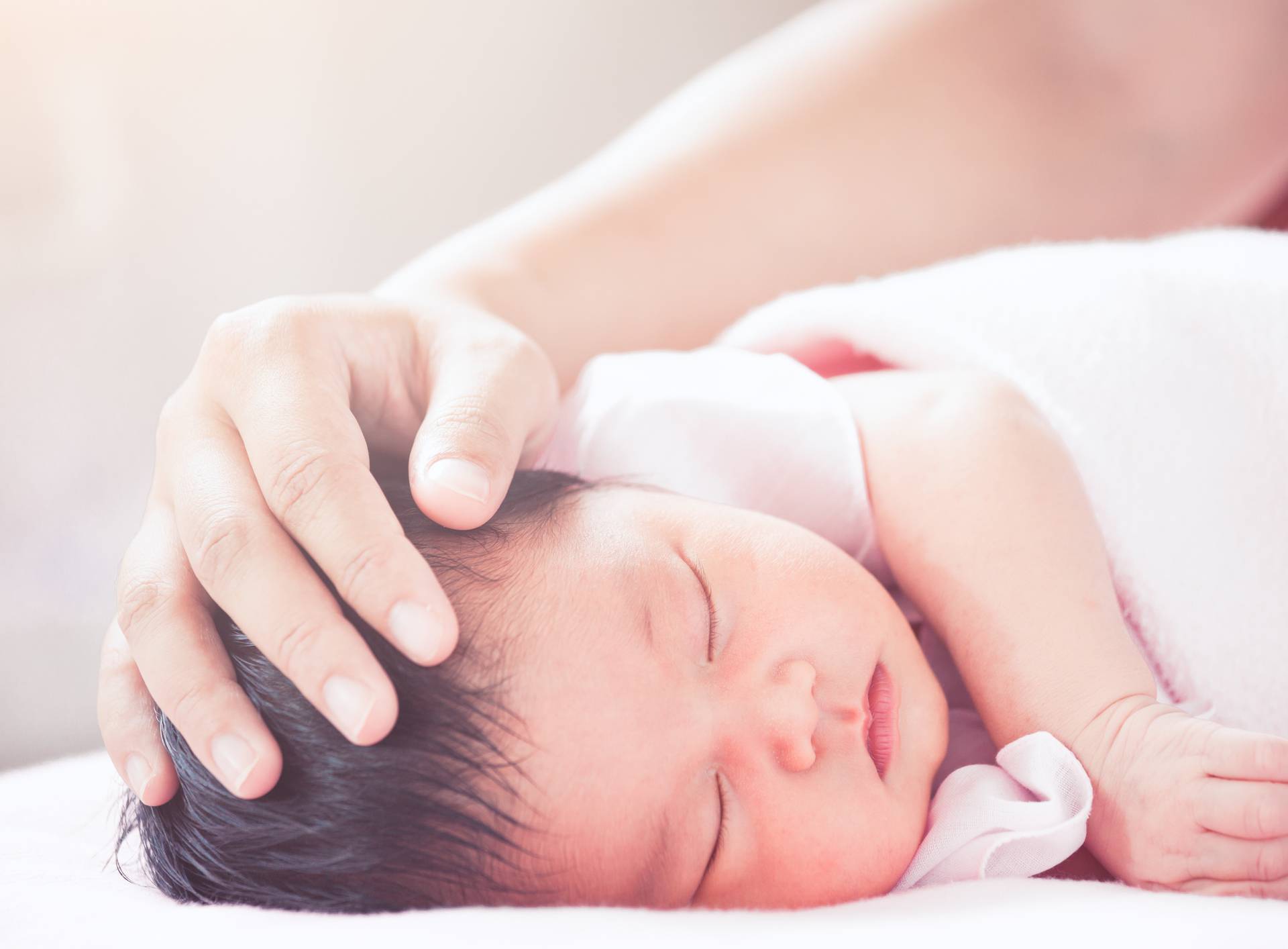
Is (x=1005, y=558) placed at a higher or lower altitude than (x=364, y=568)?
lower

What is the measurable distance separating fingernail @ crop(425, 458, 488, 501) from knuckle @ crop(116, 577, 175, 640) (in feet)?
0.68

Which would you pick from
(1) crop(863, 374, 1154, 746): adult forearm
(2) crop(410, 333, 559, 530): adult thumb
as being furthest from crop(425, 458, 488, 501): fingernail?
(1) crop(863, 374, 1154, 746): adult forearm

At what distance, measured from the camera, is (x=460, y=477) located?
2.10 feet

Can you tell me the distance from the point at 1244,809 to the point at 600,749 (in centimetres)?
44

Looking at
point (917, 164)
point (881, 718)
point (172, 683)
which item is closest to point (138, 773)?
point (172, 683)

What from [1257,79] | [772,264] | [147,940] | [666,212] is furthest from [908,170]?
[147,940]

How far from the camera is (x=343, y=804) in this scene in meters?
0.63

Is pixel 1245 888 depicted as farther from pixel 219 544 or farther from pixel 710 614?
pixel 219 544

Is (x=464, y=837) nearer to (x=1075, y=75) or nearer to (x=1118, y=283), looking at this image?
(x=1118, y=283)

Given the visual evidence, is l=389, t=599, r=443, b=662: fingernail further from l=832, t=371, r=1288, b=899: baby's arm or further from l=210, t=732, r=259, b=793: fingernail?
l=832, t=371, r=1288, b=899: baby's arm

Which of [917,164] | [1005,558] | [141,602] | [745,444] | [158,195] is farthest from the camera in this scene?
[158,195]

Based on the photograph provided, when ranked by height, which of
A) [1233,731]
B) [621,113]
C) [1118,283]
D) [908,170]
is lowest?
[1233,731]

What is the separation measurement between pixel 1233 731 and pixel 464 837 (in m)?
0.54

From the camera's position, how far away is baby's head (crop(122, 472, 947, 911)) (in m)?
0.64
